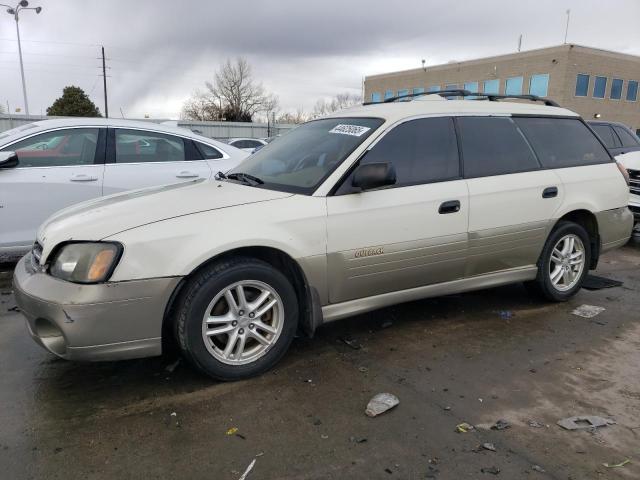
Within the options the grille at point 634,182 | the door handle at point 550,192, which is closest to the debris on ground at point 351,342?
the door handle at point 550,192

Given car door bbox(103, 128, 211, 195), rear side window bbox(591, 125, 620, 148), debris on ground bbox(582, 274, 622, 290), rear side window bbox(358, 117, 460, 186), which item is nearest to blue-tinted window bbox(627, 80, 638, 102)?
rear side window bbox(591, 125, 620, 148)

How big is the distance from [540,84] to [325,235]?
39.6 metres

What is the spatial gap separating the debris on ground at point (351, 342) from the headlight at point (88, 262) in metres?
1.81

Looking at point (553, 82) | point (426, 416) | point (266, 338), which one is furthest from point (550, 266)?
point (553, 82)

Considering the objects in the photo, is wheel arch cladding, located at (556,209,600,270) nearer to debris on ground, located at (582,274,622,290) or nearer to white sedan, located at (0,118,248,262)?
debris on ground, located at (582,274,622,290)

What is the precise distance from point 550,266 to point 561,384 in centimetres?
166

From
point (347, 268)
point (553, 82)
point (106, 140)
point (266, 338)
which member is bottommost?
point (266, 338)

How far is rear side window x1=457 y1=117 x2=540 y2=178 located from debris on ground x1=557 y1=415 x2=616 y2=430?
189cm

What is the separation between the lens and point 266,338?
3348 millimetres

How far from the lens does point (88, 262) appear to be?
2.85 m

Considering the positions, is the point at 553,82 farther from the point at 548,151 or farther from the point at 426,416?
the point at 426,416

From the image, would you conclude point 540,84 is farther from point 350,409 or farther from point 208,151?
point 350,409

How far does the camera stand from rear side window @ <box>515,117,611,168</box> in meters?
4.54

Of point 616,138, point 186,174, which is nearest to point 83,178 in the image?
point 186,174
